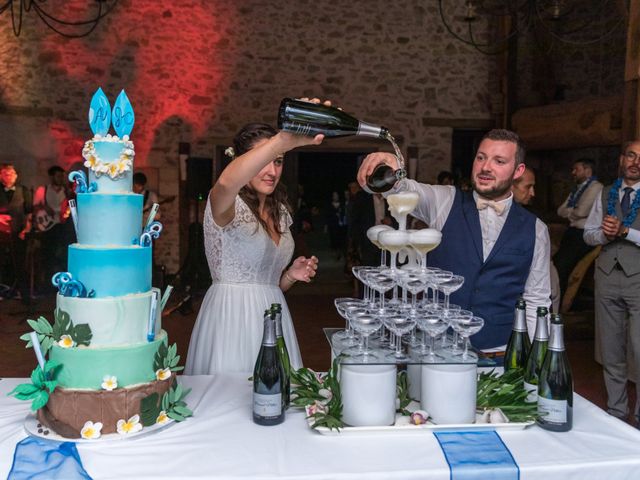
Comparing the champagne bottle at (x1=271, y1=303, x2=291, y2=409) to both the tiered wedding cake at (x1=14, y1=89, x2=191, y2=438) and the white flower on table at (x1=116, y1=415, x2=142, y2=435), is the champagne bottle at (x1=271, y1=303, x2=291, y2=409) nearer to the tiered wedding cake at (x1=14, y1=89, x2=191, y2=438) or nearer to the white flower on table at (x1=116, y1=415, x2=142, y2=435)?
the tiered wedding cake at (x1=14, y1=89, x2=191, y2=438)

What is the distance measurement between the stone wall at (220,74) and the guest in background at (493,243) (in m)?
6.97

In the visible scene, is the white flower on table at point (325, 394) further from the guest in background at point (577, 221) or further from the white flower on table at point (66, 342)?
the guest in background at point (577, 221)

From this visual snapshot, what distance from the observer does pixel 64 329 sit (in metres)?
1.58

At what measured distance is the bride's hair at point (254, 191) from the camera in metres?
2.39

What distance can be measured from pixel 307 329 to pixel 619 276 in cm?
337

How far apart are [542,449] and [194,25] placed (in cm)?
857

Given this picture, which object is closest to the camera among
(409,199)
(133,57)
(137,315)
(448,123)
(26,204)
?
(137,315)

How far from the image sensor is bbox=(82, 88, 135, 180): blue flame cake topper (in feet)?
5.43

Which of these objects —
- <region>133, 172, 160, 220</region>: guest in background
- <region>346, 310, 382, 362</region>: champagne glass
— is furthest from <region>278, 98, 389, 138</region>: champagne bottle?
<region>133, 172, 160, 220</region>: guest in background

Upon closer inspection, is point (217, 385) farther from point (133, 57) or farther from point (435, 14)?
point (435, 14)

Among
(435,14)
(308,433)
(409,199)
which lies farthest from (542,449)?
(435,14)

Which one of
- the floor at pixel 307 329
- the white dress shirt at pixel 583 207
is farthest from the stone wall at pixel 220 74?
the white dress shirt at pixel 583 207

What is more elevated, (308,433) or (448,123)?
(448,123)

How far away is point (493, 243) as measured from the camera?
7.96 ft
